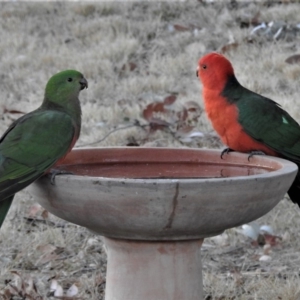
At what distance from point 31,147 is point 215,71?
1290mm

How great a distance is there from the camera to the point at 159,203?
7.68 ft

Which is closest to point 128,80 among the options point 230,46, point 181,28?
point 230,46

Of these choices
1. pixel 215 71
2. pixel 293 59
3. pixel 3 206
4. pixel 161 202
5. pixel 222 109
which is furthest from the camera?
pixel 293 59

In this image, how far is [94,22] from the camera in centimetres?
896

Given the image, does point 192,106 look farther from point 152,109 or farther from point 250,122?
point 250,122

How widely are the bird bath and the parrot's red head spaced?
0.62 meters

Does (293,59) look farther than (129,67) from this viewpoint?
No

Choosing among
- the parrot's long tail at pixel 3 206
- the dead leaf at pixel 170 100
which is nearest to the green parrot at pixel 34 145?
the parrot's long tail at pixel 3 206

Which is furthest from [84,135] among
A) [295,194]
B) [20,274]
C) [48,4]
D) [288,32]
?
[48,4]

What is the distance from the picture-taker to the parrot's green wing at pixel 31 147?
8.53 feet

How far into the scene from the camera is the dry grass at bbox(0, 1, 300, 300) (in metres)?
3.90

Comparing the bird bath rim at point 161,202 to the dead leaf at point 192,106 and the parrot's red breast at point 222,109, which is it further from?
the dead leaf at point 192,106

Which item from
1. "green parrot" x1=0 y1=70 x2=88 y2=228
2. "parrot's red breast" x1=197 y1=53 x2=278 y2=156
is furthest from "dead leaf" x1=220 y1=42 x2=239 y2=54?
"green parrot" x1=0 y1=70 x2=88 y2=228

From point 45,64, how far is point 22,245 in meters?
4.12
